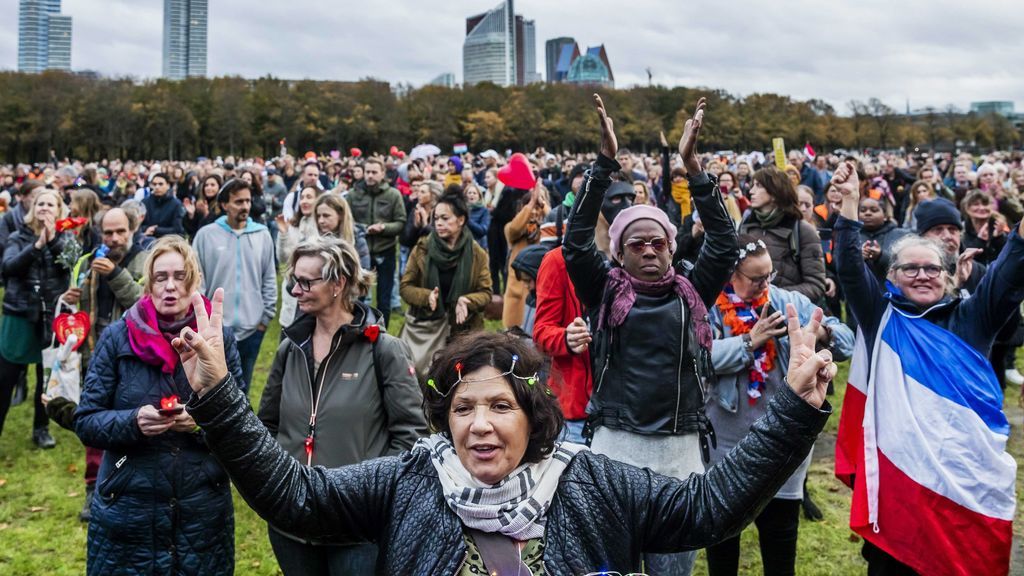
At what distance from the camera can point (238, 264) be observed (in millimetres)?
6090

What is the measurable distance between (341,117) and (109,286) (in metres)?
58.3

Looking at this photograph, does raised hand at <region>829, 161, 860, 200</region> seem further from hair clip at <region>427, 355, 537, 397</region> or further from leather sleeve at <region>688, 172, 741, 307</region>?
hair clip at <region>427, 355, 537, 397</region>

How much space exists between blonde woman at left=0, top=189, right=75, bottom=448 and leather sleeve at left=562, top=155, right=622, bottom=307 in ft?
13.9

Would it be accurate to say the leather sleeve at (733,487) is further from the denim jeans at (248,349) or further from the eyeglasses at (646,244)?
the denim jeans at (248,349)

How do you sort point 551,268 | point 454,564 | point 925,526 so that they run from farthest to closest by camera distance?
point 551,268 → point 925,526 → point 454,564

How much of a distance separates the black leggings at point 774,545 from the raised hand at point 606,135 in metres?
1.74

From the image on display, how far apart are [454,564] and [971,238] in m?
6.76

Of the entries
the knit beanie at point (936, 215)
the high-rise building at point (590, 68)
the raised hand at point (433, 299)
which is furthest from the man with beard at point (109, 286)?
the high-rise building at point (590, 68)

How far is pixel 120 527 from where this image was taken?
3197 mm

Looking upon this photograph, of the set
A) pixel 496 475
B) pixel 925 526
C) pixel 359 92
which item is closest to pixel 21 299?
pixel 496 475

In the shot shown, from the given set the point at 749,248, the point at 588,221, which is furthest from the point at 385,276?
the point at 588,221

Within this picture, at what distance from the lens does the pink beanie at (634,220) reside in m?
3.37

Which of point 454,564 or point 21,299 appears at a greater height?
point 21,299

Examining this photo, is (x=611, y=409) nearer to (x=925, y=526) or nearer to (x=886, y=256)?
(x=925, y=526)
